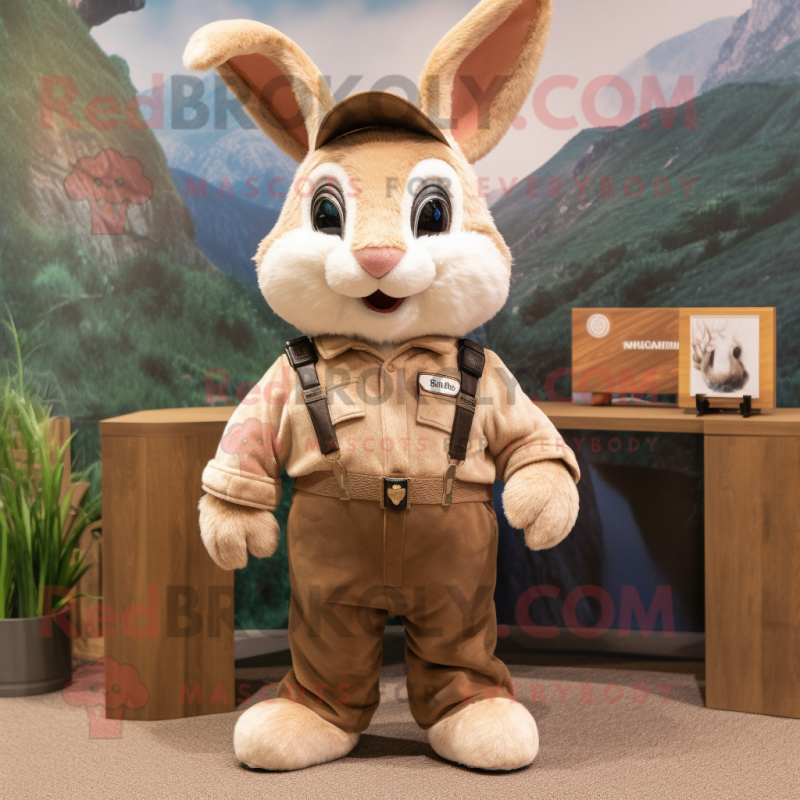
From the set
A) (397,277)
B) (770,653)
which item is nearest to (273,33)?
(397,277)

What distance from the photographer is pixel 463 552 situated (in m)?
1.73

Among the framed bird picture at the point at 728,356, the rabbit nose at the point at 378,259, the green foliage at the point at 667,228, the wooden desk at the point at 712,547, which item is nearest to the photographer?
the rabbit nose at the point at 378,259

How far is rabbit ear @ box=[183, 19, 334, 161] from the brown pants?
848mm

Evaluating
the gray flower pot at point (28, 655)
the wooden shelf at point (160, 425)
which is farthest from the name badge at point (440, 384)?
the gray flower pot at point (28, 655)

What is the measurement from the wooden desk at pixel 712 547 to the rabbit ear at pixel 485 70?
0.84 metres

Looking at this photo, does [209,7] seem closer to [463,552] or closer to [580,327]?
[580,327]

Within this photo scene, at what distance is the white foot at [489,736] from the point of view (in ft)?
5.43

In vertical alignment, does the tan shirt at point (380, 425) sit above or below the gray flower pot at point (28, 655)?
above

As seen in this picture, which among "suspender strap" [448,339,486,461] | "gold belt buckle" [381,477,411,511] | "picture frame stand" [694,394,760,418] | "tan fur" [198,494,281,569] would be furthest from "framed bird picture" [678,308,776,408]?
"tan fur" [198,494,281,569]

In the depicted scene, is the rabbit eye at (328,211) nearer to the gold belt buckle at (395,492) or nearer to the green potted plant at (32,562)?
the gold belt buckle at (395,492)

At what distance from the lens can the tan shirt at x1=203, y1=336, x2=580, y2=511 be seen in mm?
1692

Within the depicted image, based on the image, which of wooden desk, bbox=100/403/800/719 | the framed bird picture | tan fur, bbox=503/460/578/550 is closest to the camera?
tan fur, bbox=503/460/578/550

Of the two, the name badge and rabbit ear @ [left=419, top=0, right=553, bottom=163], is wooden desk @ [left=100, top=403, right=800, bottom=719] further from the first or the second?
rabbit ear @ [left=419, top=0, right=553, bottom=163]

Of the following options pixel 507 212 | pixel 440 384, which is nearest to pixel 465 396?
Result: pixel 440 384
